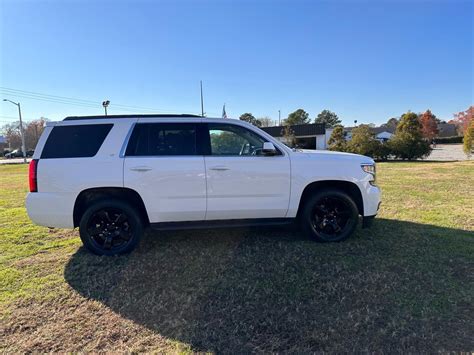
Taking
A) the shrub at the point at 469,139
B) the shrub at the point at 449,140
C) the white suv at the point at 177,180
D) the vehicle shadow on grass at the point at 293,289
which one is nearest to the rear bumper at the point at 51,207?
the white suv at the point at 177,180

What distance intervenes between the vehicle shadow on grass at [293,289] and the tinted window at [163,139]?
1.43m

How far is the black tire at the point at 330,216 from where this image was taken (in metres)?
4.70

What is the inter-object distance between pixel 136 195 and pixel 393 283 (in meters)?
3.38

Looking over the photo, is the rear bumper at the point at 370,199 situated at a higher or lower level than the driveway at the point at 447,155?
higher

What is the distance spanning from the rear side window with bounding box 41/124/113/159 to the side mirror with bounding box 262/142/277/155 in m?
2.16

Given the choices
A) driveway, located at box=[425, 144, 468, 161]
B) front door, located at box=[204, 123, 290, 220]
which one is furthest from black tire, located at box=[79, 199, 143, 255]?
driveway, located at box=[425, 144, 468, 161]

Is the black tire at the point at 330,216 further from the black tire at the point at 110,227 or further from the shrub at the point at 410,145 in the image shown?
the shrub at the point at 410,145

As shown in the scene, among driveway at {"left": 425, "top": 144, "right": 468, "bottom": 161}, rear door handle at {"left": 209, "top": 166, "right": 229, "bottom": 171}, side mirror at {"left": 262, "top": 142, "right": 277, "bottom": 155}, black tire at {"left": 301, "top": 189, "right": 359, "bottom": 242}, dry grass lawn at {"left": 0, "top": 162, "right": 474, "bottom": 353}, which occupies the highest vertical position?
side mirror at {"left": 262, "top": 142, "right": 277, "bottom": 155}

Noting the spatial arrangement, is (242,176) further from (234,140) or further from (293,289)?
(293,289)

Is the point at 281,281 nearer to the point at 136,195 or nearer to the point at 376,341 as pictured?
the point at 376,341

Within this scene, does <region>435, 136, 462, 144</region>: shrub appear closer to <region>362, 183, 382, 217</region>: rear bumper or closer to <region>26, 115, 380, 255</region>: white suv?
<region>362, 183, 382, 217</region>: rear bumper

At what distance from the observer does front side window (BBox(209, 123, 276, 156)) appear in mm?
4613

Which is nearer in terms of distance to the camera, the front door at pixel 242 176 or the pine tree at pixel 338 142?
the front door at pixel 242 176

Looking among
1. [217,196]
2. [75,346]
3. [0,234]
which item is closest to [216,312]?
[75,346]
